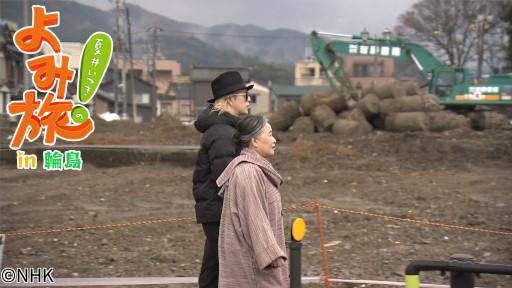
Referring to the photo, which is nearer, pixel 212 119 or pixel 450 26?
pixel 212 119

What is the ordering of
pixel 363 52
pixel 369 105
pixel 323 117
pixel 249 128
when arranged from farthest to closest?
pixel 363 52
pixel 369 105
pixel 323 117
pixel 249 128

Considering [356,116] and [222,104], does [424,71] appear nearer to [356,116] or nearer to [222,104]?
[356,116]

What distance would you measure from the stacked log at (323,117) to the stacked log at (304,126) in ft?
0.50

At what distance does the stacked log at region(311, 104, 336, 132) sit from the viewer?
1911 centimetres

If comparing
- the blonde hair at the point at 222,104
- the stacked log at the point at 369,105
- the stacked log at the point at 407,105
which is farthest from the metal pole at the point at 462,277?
the stacked log at the point at 369,105

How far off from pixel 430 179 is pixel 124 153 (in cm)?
667

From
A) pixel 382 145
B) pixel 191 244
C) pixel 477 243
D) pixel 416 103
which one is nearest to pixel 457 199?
pixel 477 243

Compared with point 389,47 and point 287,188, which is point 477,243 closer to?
point 287,188

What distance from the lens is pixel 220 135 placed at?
143 inches

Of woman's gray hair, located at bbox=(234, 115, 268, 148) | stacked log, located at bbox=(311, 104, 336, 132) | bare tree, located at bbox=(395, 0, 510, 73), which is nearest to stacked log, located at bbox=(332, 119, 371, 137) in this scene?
stacked log, located at bbox=(311, 104, 336, 132)

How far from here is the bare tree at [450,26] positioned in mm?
43469

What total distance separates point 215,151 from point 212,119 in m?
0.23

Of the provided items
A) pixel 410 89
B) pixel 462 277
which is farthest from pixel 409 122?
pixel 462 277

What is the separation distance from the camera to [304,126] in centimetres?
1956
